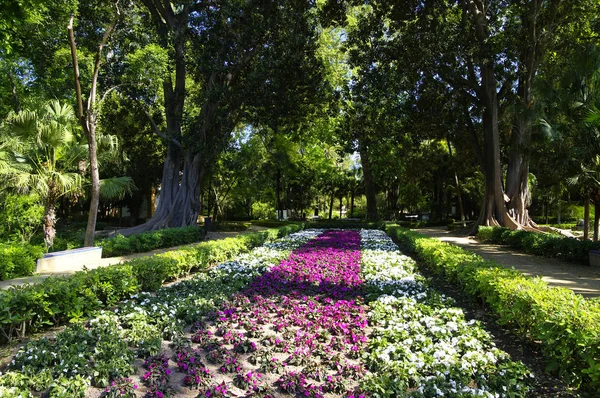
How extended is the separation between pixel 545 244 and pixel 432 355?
9.73 m

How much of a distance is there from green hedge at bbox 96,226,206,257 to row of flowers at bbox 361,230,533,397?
852 centimetres

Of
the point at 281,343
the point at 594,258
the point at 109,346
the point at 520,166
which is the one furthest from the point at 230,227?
the point at 109,346

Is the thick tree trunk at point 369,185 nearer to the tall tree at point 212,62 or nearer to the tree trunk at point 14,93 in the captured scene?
the tall tree at point 212,62

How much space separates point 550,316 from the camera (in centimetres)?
357

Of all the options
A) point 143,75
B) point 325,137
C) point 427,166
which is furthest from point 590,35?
point 143,75

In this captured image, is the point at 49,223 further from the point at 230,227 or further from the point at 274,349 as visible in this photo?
the point at 230,227

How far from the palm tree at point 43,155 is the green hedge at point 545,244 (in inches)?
541

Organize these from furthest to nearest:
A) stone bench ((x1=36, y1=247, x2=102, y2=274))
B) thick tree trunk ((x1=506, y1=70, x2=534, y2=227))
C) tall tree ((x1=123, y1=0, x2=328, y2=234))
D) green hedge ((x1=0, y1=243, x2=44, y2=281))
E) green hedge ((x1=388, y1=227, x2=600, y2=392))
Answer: thick tree trunk ((x1=506, y1=70, x2=534, y2=227)), tall tree ((x1=123, y1=0, x2=328, y2=234)), stone bench ((x1=36, y1=247, x2=102, y2=274)), green hedge ((x1=0, y1=243, x2=44, y2=281)), green hedge ((x1=388, y1=227, x2=600, y2=392))

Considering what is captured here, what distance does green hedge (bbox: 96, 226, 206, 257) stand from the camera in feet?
37.7

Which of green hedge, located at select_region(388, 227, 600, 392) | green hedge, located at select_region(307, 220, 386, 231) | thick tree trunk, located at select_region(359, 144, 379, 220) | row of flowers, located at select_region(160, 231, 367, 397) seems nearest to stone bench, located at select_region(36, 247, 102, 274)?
row of flowers, located at select_region(160, 231, 367, 397)

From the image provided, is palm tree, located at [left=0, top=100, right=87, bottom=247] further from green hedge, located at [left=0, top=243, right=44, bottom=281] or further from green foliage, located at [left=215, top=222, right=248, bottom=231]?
green foliage, located at [left=215, top=222, right=248, bottom=231]

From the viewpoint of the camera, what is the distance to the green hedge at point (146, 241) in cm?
1150

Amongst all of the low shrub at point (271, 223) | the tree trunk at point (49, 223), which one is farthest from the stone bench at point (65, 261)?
the low shrub at point (271, 223)

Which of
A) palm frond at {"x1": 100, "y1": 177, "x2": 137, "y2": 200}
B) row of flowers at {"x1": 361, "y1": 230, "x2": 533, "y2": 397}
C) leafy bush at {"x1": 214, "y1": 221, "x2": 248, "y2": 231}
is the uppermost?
palm frond at {"x1": 100, "y1": 177, "x2": 137, "y2": 200}
